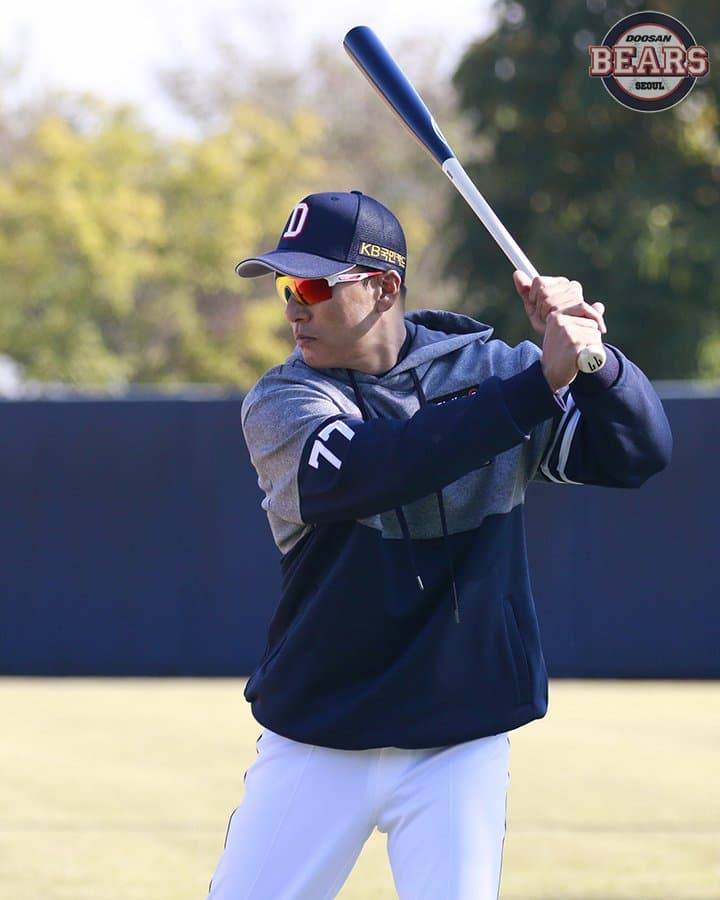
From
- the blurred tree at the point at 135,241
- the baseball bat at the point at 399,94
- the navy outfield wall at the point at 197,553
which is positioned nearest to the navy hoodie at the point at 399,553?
the baseball bat at the point at 399,94

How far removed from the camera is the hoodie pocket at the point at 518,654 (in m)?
3.29

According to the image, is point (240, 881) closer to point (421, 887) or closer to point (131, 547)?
point (421, 887)

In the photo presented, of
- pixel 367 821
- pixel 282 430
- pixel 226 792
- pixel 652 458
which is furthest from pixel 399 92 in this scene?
pixel 226 792

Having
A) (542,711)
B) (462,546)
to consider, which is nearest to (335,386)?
(462,546)

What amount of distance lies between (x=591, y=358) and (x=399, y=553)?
557mm

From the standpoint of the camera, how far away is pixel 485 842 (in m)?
3.21

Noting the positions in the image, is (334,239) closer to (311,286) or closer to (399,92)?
(311,286)

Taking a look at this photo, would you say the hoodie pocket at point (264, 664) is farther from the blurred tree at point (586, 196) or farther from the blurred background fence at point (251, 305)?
Answer: the blurred tree at point (586, 196)

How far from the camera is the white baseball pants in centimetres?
318

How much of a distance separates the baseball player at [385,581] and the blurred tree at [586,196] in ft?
59.8

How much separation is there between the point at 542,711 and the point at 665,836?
356 centimetres

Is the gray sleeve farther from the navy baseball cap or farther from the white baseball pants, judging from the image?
the white baseball pants

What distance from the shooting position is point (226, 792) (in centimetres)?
768

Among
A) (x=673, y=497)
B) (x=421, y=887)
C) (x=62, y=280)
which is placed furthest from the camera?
(x=62, y=280)
